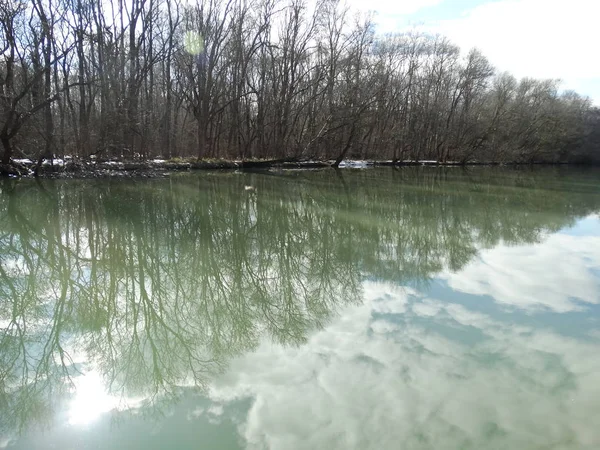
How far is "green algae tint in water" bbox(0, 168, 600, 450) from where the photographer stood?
2.99 m

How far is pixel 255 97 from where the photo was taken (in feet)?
120

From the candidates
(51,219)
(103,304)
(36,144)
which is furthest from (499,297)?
(36,144)

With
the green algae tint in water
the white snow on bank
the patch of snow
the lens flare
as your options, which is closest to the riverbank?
the patch of snow

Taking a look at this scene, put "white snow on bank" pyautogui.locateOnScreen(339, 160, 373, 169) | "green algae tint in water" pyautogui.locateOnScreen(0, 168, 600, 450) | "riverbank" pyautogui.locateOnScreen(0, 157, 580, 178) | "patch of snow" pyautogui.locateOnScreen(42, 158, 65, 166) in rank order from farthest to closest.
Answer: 1. "white snow on bank" pyautogui.locateOnScreen(339, 160, 373, 169)
2. "patch of snow" pyautogui.locateOnScreen(42, 158, 65, 166)
3. "riverbank" pyautogui.locateOnScreen(0, 157, 580, 178)
4. "green algae tint in water" pyautogui.locateOnScreen(0, 168, 600, 450)

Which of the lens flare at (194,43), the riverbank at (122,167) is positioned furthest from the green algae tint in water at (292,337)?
the lens flare at (194,43)

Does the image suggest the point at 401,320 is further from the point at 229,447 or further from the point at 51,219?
the point at 51,219

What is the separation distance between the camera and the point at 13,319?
4.84 m

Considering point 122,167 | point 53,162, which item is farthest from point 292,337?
point 122,167

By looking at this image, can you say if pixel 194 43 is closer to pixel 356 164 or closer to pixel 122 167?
pixel 122 167

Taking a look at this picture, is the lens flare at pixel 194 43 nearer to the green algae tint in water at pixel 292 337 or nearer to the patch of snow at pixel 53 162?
the patch of snow at pixel 53 162

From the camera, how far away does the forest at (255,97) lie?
20.7m

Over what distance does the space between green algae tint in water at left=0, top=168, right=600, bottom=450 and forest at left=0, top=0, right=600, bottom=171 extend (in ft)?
44.3

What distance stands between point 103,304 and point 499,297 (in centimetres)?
510

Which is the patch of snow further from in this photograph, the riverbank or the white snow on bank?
the white snow on bank
